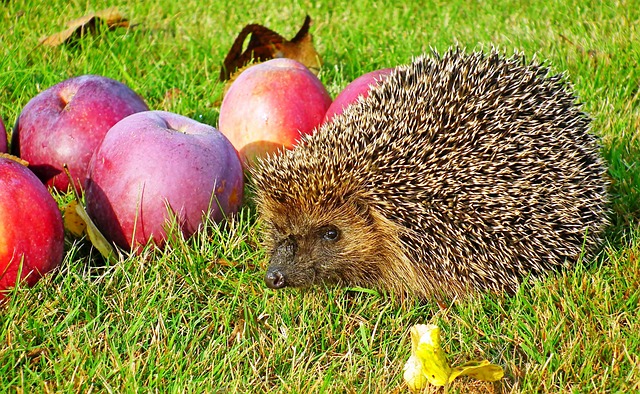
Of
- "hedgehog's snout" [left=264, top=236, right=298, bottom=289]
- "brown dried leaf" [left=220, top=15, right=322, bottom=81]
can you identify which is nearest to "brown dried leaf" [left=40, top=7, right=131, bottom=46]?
"brown dried leaf" [left=220, top=15, right=322, bottom=81]

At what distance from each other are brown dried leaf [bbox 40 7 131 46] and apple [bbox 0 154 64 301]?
2.76 m

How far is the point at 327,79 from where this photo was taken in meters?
5.73

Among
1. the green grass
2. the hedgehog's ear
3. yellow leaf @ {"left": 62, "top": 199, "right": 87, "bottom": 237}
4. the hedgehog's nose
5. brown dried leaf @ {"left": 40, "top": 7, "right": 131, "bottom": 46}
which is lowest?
the green grass

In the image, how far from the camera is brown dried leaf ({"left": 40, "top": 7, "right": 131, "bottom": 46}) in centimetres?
592

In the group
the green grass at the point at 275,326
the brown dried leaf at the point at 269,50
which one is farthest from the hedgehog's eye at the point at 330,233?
the brown dried leaf at the point at 269,50

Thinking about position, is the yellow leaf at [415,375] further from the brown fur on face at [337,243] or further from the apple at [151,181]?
the apple at [151,181]

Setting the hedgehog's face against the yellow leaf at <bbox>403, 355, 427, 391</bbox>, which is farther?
the hedgehog's face

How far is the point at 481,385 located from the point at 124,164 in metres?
1.87

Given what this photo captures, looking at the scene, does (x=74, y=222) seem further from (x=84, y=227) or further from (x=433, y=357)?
(x=433, y=357)

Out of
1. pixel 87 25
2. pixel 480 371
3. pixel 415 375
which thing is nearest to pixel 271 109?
pixel 415 375

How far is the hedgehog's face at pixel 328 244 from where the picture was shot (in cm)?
355

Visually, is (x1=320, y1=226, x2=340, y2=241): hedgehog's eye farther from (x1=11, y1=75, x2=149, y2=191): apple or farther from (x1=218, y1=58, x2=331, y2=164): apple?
(x1=11, y1=75, x2=149, y2=191): apple

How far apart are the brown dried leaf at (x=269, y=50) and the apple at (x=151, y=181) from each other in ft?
6.19

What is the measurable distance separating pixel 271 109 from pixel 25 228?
163cm
